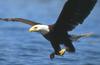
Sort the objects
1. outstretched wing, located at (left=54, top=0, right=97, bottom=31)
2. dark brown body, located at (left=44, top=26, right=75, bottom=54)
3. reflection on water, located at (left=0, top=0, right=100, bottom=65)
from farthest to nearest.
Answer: reflection on water, located at (left=0, top=0, right=100, bottom=65) → dark brown body, located at (left=44, top=26, right=75, bottom=54) → outstretched wing, located at (left=54, top=0, right=97, bottom=31)

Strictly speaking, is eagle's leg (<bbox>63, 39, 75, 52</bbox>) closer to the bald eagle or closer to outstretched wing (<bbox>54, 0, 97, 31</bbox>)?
the bald eagle

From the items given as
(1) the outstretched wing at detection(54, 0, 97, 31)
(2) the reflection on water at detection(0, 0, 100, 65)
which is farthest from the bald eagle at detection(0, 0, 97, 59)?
(2) the reflection on water at detection(0, 0, 100, 65)

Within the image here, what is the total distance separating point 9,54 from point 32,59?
3.41 feet

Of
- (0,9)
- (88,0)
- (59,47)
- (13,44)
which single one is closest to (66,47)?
(59,47)

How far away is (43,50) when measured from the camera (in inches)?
659

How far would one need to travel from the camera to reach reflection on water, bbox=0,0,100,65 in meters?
14.9

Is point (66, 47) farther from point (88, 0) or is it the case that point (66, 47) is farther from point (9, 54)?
point (9, 54)

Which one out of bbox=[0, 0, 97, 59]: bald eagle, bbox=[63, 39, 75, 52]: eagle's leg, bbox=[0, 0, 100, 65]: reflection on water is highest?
bbox=[0, 0, 100, 65]: reflection on water

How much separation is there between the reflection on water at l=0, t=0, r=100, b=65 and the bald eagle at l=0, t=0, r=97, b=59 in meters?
3.83

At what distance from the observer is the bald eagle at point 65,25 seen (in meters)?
9.98

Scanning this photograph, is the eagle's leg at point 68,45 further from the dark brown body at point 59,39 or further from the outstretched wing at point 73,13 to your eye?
the outstretched wing at point 73,13

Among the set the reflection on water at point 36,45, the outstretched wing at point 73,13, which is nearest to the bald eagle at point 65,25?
the outstretched wing at point 73,13

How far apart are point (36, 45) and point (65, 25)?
7224 millimetres

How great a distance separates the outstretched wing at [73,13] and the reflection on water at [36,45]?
3.84 m
